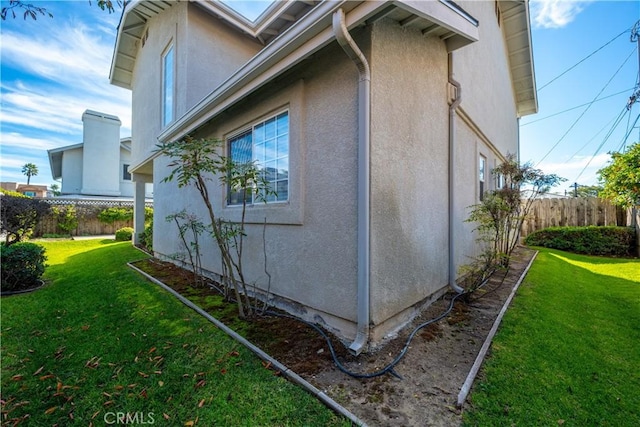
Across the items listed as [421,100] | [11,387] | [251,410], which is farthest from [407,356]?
[11,387]

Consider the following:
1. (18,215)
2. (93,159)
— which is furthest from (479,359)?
(93,159)

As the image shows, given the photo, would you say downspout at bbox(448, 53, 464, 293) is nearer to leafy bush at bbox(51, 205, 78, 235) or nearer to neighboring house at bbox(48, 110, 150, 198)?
leafy bush at bbox(51, 205, 78, 235)

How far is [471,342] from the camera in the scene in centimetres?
376

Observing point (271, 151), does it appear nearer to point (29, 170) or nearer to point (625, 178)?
point (625, 178)

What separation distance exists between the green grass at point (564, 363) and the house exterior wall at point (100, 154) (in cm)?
2855

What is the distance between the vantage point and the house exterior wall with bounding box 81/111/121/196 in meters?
22.2

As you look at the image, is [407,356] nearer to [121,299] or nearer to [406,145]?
[406,145]

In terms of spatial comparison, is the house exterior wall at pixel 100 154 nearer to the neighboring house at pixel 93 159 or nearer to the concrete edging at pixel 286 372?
the neighboring house at pixel 93 159

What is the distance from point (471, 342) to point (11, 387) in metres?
5.69

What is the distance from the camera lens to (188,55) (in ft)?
27.4

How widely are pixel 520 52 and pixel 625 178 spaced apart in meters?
6.48

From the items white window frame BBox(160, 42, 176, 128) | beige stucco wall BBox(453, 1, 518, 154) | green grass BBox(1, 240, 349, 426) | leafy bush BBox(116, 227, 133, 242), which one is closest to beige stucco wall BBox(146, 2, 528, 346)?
beige stucco wall BBox(453, 1, 518, 154)

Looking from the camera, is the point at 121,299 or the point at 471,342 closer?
the point at 471,342

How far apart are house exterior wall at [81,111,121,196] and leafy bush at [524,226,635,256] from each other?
2990cm
